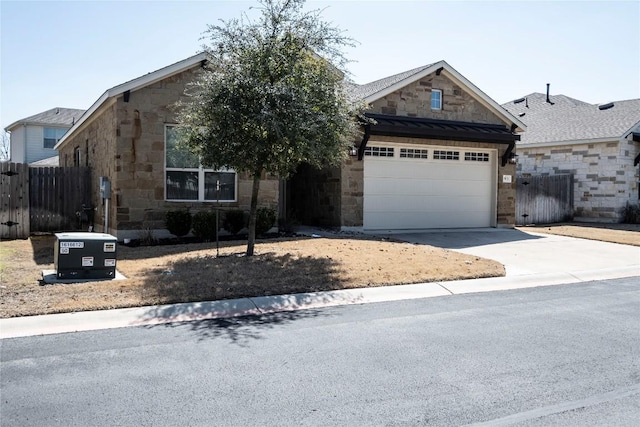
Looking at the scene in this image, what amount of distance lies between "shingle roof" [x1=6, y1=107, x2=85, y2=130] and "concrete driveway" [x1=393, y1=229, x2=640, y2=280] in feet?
88.0

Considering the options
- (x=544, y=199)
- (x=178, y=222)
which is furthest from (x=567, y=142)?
(x=178, y=222)

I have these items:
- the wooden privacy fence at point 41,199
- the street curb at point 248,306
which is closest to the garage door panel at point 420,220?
the street curb at point 248,306

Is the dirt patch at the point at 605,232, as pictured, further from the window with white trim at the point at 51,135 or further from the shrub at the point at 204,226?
the window with white trim at the point at 51,135

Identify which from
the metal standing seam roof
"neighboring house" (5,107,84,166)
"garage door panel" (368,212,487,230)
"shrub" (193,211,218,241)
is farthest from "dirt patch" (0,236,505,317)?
"neighboring house" (5,107,84,166)

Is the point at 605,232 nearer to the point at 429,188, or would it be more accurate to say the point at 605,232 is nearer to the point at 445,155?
the point at 445,155

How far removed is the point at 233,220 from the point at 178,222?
147 centimetres

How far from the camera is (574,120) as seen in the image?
24.6m

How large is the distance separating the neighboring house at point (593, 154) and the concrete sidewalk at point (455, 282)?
308 inches

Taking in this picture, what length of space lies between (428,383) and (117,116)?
11.2 m

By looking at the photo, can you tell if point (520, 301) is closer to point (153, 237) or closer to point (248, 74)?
point (248, 74)

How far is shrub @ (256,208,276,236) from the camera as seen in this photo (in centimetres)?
1417

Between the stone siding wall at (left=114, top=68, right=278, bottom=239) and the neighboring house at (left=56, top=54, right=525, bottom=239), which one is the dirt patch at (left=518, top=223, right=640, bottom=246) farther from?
the stone siding wall at (left=114, top=68, right=278, bottom=239)

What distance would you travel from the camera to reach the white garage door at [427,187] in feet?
53.3

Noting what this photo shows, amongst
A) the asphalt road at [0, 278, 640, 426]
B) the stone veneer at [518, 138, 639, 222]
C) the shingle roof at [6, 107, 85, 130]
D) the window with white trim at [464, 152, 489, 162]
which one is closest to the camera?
the asphalt road at [0, 278, 640, 426]
